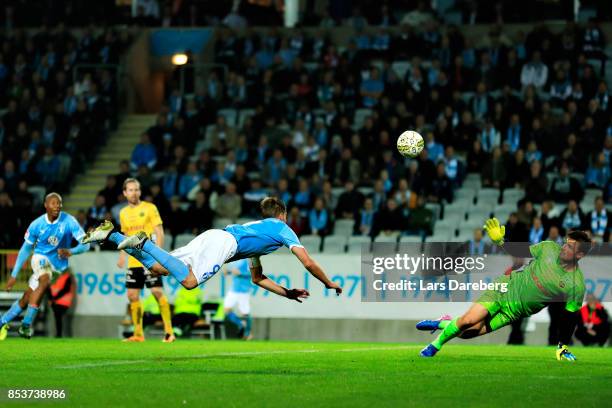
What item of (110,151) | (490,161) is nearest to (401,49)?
(490,161)

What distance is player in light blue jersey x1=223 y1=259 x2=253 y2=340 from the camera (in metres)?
22.3

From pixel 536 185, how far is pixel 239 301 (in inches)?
249

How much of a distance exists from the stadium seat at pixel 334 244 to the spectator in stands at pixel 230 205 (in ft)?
8.01

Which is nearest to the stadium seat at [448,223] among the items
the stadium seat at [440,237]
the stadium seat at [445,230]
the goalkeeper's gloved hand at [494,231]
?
the stadium seat at [445,230]

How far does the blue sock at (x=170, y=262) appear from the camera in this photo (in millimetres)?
13547

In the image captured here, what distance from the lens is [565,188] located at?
2470 cm

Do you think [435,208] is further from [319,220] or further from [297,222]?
[297,222]

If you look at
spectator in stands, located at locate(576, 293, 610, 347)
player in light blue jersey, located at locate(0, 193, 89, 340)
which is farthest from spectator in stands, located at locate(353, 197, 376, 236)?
player in light blue jersey, located at locate(0, 193, 89, 340)

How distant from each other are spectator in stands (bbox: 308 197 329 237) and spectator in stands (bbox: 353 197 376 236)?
62 centimetres

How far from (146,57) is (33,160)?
6.16 meters

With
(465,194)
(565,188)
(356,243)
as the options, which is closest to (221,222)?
(356,243)

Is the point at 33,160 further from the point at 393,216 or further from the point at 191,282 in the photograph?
the point at 191,282

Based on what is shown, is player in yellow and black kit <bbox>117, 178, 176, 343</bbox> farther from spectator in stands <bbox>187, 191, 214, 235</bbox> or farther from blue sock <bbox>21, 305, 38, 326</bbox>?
spectator in stands <bbox>187, 191, 214, 235</bbox>

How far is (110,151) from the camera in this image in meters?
32.0
